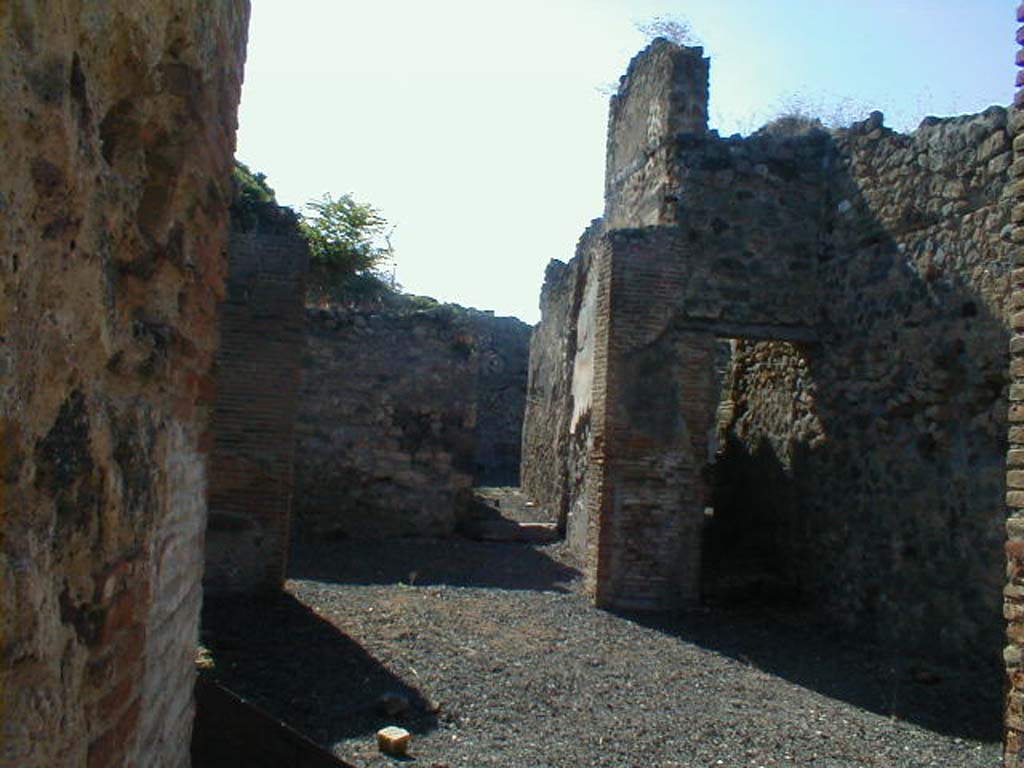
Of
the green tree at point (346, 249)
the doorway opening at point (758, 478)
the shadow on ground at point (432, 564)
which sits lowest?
the shadow on ground at point (432, 564)

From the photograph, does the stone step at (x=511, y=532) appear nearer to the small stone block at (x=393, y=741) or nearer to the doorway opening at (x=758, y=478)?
the doorway opening at (x=758, y=478)

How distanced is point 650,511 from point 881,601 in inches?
85.6

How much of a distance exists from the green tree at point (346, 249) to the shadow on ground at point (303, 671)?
44.5 feet

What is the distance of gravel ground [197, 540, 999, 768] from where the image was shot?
223 inches

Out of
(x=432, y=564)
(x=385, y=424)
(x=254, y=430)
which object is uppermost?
(x=385, y=424)

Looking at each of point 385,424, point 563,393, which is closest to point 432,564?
point 385,424

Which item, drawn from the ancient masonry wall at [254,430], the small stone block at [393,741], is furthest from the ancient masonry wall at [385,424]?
the small stone block at [393,741]

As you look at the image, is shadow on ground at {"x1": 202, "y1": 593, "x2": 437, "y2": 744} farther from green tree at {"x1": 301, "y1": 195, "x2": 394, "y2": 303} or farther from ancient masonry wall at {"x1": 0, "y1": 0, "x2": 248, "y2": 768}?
green tree at {"x1": 301, "y1": 195, "x2": 394, "y2": 303}

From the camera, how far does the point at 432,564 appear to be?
11.3m

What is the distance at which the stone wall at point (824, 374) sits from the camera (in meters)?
7.93

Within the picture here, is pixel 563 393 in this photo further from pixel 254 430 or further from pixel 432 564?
pixel 254 430

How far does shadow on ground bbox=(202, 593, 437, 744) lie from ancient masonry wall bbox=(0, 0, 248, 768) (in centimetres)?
320

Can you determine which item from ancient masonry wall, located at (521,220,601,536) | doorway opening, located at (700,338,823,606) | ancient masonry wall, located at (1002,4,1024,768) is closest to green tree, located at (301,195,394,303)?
ancient masonry wall, located at (521,220,601,536)

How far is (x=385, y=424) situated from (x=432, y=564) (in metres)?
2.38
